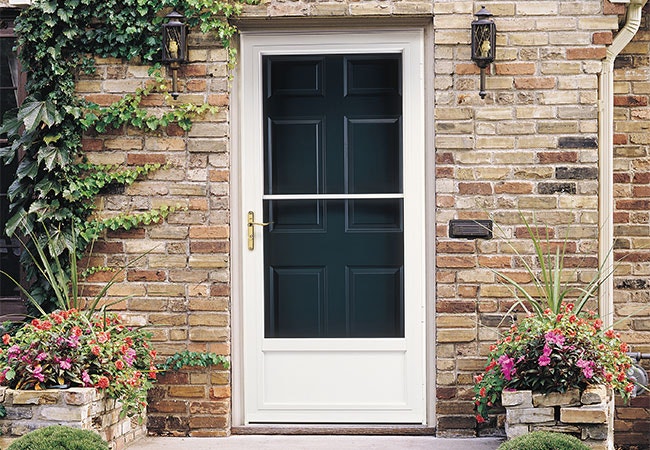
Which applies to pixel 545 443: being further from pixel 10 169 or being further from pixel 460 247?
pixel 10 169

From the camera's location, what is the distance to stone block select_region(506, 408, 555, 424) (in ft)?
14.1

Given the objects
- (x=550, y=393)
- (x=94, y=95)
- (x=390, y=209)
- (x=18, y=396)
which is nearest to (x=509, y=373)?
(x=550, y=393)

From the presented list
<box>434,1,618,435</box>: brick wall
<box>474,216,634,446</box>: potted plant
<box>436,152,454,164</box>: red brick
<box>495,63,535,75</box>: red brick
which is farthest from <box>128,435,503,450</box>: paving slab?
<box>495,63,535,75</box>: red brick

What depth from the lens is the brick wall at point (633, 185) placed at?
5.25 meters

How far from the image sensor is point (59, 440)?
4.03 m

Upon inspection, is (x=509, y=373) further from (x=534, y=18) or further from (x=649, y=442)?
(x=534, y=18)

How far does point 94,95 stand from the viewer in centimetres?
512

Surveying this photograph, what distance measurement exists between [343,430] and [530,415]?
46.9 inches

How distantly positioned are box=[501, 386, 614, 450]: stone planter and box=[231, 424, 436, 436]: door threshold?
83 centimetres

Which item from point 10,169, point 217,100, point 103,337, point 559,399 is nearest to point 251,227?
point 217,100

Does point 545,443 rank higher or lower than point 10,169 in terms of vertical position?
lower

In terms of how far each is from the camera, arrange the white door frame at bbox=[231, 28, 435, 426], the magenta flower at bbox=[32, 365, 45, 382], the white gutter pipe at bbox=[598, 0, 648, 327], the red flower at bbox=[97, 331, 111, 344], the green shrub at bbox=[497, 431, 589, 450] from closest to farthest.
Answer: the green shrub at bbox=[497, 431, 589, 450] < the magenta flower at bbox=[32, 365, 45, 382] < the red flower at bbox=[97, 331, 111, 344] < the white gutter pipe at bbox=[598, 0, 648, 327] < the white door frame at bbox=[231, 28, 435, 426]

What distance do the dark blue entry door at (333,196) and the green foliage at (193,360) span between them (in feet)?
1.07

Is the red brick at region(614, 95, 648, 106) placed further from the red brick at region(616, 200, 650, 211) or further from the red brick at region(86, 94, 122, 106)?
the red brick at region(86, 94, 122, 106)
